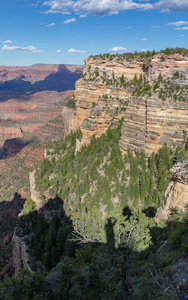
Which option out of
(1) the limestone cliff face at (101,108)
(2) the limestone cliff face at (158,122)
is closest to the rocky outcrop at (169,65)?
(2) the limestone cliff face at (158,122)

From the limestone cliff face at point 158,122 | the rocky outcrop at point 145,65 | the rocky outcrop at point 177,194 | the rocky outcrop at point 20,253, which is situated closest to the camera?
the rocky outcrop at point 177,194

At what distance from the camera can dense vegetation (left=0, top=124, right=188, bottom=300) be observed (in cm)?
1312

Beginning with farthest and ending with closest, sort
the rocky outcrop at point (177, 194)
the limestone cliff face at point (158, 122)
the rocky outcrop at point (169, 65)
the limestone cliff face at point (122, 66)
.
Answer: the limestone cliff face at point (122, 66), the rocky outcrop at point (169, 65), the limestone cliff face at point (158, 122), the rocky outcrop at point (177, 194)

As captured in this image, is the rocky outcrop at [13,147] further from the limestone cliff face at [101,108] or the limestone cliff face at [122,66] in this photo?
the limestone cliff face at [122,66]

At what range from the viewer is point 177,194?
62.4ft

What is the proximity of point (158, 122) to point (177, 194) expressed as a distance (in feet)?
56.8

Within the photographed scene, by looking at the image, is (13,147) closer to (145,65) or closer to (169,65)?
(145,65)

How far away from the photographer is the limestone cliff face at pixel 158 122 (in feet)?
109

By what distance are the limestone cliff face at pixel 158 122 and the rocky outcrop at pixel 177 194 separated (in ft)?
47.4

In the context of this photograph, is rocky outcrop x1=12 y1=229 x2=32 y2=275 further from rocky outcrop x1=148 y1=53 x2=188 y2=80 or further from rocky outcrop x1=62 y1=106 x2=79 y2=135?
rocky outcrop x1=148 y1=53 x2=188 y2=80

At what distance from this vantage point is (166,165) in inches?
1314

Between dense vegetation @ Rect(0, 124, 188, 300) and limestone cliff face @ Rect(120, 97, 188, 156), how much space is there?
5.71 ft

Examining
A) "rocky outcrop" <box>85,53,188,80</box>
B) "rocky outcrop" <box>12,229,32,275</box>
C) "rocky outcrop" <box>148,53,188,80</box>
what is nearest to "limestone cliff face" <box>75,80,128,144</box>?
"rocky outcrop" <box>85,53,188,80</box>

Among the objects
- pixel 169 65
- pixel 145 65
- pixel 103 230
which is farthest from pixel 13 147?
pixel 103 230
